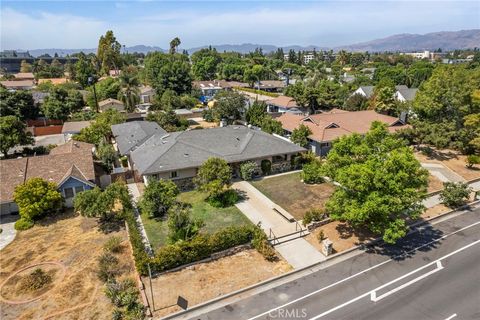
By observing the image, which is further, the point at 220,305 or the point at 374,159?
the point at 374,159

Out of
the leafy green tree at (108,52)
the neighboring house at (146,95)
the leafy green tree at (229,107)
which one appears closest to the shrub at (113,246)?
the leafy green tree at (229,107)

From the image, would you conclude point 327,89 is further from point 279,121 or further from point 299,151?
point 299,151

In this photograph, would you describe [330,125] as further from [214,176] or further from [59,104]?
[59,104]

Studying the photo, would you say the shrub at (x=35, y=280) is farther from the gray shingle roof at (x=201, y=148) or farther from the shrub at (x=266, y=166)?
the shrub at (x=266, y=166)

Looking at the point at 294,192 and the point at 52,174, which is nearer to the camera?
the point at 52,174

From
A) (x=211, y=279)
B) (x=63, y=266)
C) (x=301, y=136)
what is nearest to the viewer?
(x=211, y=279)

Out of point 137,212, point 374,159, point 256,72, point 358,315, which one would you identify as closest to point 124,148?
point 137,212


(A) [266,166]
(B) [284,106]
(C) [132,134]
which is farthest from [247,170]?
(B) [284,106]

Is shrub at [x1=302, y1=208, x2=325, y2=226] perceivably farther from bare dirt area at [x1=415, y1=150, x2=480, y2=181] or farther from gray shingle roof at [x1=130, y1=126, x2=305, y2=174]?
bare dirt area at [x1=415, y1=150, x2=480, y2=181]
